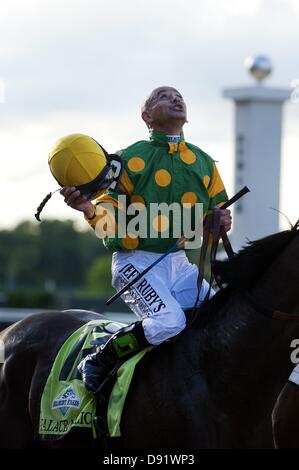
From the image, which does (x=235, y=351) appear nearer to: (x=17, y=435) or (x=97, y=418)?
(x=97, y=418)

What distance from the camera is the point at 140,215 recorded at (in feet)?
19.2

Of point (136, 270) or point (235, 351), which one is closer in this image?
point (235, 351)

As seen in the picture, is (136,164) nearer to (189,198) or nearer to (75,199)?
(189,198)

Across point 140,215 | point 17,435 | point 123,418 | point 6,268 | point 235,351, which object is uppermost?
point 140,215

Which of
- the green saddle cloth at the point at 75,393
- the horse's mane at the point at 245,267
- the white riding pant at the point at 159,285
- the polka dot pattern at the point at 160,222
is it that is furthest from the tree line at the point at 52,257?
the horse's mane at the point at 245,267

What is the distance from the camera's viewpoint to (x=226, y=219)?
579 centimetres

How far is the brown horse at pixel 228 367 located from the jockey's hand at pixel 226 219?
215 mm

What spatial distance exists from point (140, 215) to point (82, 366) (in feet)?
2.86

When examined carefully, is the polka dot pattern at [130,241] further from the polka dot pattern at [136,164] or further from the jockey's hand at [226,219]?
the jockey's hand at [226,219]

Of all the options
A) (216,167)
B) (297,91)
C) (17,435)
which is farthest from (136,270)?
(297,91)

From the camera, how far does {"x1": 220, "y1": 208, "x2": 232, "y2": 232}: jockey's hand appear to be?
18.9 feet

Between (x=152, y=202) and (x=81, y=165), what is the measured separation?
0.49 metres

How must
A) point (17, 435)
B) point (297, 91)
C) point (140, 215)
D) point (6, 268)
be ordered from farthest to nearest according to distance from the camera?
point (6, 268) < point (297, 91) < point (17, 435) < point (140, 215)

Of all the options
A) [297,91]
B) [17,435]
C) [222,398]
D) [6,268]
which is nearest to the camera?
[222,398]
